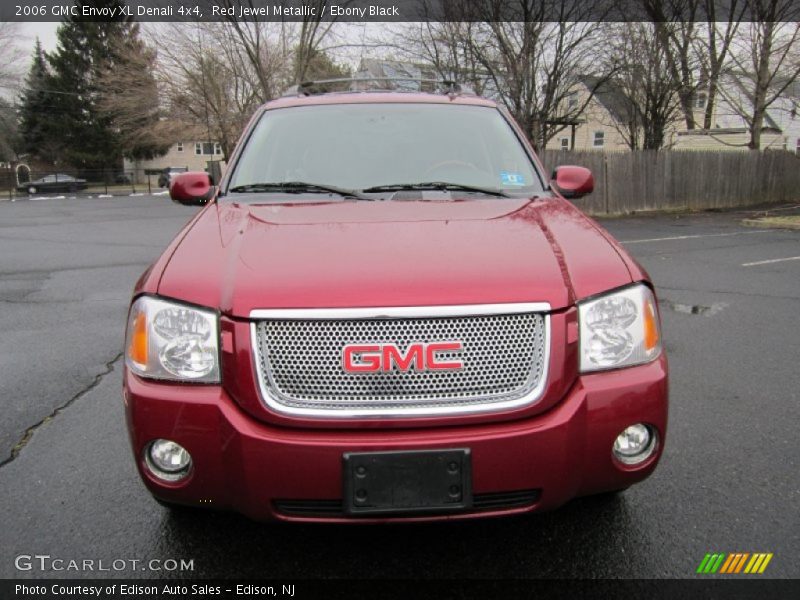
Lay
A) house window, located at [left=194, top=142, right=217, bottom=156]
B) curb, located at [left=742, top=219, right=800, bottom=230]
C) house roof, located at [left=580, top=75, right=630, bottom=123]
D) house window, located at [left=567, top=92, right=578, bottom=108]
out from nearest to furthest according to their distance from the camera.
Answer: curb, located at [left=742, top=219, right=800, bottom=230]
house roof, located at [left=580, top=75, right=630, bottom=123]
house window, located at [left=567, top=92, right=578, bottom=108]
house window, located at [left=194, top=142, right=217, bottom=156]

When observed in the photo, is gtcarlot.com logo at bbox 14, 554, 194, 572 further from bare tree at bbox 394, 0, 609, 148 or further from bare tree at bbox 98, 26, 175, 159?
bare tree at bbox 98, 26, 175, 159

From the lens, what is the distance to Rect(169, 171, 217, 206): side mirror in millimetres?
3438

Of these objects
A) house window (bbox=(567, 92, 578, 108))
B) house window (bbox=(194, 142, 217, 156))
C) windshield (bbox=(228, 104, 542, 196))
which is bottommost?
windshield (bbox=(228, 104, 542, 196))

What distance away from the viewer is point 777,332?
5.28 m

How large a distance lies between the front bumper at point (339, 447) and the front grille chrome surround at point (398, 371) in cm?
7

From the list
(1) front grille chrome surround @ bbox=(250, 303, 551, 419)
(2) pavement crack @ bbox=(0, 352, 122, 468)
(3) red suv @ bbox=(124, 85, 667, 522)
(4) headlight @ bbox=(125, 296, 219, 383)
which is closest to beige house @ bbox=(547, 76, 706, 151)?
(2) pavement crack @ bbox=(0, 352, 122, 468)

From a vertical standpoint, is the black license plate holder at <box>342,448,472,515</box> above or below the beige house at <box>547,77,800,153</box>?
below

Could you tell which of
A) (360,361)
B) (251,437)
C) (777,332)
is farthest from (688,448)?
(777,332)

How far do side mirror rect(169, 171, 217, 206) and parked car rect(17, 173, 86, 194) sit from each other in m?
42.4

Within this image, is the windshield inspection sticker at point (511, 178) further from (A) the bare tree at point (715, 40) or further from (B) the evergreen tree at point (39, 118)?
(B) the evergreen tree at point (39, 118)

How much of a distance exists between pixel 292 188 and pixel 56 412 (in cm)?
210

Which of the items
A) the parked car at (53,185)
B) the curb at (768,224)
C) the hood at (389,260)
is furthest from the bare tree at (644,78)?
the parked car at (53,185)

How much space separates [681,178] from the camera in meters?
20.3

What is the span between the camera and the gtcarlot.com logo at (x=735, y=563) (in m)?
2.21
